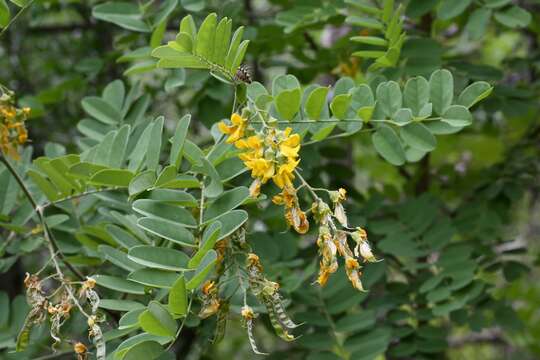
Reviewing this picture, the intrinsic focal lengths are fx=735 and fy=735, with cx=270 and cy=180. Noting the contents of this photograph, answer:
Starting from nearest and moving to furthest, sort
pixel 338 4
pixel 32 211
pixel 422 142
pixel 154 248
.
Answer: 1. pixel 154 248
2. pixel 422 142
3. pixel 32 211
4. pixel 338 4

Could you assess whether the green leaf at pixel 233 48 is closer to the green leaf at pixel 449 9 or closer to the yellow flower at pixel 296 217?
the yellow flower at pixel 296 217

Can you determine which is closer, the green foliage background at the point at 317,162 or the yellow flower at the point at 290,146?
the yellow flower at the point at 290,146

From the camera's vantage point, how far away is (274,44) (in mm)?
1495

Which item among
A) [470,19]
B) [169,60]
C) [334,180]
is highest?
[169,60]

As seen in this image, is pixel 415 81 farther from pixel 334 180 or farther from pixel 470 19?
pixel 334 180

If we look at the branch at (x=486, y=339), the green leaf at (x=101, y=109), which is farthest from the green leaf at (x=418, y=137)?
the branch at (x=486, y=339)

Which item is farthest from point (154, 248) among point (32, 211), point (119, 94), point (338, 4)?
point (338, 4)

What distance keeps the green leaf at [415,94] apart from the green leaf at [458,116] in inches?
1.6

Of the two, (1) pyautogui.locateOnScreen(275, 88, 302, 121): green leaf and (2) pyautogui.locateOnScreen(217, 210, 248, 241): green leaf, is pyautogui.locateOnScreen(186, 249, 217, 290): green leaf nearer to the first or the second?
(2) pyautogui.locateOnScreen(217, 210, 248, 241): green leaf

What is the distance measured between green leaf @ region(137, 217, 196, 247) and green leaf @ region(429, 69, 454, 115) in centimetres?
39

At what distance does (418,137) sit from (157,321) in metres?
0.46

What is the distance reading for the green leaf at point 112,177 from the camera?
3.19 feet

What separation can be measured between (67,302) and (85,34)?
4.47 ft

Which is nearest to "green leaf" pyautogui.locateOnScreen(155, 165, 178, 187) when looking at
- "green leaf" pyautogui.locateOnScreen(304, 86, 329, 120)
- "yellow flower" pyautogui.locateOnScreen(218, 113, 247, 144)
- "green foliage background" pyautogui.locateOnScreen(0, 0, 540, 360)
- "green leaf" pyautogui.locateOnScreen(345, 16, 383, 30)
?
"green foliage background" pyautogui.locateOnScreen(0, 0, 540, 360)
